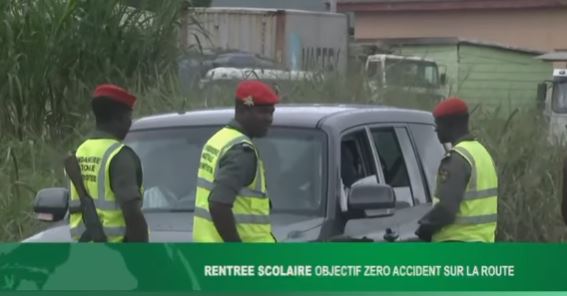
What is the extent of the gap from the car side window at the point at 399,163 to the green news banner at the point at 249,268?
212 cm

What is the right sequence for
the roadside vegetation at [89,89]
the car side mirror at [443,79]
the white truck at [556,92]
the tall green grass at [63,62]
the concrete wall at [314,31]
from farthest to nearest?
1. the concrete wall at [314,31]
2. the white truck at [556,92]
3. the car side mirror at [443,79]
4. the tall green grass at [63,62]
5. the roadside vegetation at [89,89]

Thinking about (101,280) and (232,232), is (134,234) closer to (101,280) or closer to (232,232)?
(232,232)

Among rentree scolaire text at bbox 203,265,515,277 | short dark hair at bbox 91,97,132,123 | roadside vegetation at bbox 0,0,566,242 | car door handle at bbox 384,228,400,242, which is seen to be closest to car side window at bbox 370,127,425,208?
car door handle at bbox 384,228,400,242

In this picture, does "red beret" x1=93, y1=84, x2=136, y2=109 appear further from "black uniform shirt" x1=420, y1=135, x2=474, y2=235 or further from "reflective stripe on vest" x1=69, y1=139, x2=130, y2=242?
"black uniform shirt" x1=420, y1=135, x2=474, y2=235

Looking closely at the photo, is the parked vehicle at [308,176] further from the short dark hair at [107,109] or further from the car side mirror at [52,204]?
the short dark hair at [107,109]

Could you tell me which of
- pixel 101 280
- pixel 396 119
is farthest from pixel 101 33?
pixel 101 280

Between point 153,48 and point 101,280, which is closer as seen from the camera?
point 101,280

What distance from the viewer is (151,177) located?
6066 mm

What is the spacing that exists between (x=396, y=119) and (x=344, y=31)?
14.8 m

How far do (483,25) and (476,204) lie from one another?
87.6ft

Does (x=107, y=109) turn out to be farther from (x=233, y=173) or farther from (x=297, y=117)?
(x=297, y=117)

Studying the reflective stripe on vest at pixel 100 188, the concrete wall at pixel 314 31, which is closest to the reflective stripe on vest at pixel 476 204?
the reflective stripe on vest at pixel 100 188

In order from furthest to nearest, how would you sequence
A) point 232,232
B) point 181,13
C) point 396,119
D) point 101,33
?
point 181,13, point 101,33, point 396,119, point 232,232

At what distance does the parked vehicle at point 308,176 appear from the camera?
562 cm
